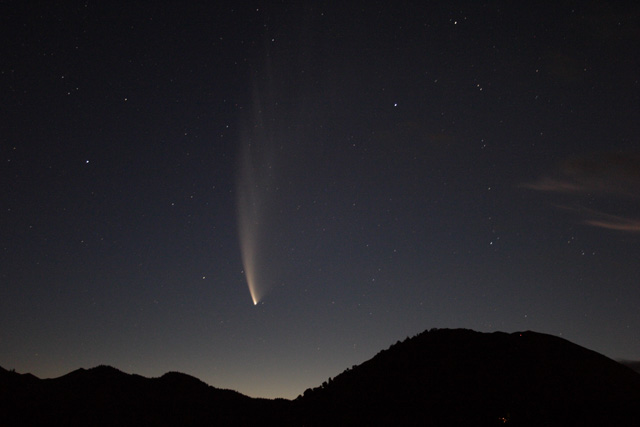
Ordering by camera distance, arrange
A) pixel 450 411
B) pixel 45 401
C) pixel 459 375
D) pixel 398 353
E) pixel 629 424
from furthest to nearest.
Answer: pixel 45 401
pixel 398 353
pixel 459 375
pixel 450 411
pixel 629 424

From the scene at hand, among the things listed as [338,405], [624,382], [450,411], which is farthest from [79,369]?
[624,382]

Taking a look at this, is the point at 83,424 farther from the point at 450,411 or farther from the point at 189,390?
the point at 450,411

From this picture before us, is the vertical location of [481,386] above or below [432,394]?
below

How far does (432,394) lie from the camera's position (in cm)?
3069

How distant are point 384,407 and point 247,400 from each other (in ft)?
114

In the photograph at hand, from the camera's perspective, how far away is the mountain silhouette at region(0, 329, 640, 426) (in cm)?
2744

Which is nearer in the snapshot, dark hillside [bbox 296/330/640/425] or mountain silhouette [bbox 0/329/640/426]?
A: dark hillside [bbox 296/330/640/425]

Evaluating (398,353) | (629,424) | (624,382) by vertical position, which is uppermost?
(398,353)

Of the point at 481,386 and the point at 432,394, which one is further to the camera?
the point at 432,394

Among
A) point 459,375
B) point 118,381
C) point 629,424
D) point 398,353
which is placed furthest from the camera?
point 118,381

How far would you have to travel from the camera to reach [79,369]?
57.9 metres

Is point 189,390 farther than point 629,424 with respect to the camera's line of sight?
Yes

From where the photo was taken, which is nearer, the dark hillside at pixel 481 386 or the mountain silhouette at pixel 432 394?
the dark hillside at pixel 481 386

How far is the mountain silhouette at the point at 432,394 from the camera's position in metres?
27.4
